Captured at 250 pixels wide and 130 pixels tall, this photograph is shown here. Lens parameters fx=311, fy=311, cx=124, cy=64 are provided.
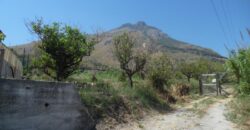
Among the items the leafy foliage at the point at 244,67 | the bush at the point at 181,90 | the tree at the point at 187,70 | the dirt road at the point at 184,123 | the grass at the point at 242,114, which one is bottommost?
the dirt road at the point at 184,123

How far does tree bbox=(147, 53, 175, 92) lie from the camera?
845 inches

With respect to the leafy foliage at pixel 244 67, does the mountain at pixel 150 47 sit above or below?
above

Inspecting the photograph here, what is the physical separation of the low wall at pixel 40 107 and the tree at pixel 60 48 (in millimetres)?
4041

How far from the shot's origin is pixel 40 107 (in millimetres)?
10078

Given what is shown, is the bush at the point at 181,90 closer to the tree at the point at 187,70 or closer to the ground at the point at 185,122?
the ground at the point at 185,122

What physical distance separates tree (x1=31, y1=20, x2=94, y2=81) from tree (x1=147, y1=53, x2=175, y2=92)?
6.89 meters

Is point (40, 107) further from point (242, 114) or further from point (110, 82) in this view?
point (242, 114)

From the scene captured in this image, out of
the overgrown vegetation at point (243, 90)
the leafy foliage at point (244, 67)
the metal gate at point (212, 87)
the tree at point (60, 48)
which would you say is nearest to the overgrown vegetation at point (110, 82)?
the tree at point (60, 48)

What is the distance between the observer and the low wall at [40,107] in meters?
9.23

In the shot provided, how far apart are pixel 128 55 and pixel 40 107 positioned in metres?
10.7

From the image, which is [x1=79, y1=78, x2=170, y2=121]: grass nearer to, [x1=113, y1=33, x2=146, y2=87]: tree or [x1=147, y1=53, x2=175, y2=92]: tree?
[x1=113, y1=33, x2=146, y2=87]: tree

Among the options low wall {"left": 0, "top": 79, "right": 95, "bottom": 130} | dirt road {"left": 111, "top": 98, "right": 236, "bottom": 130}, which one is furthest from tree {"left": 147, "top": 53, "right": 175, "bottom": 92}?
low wall {"left": 0, "top": 79, "right": 95, "bottom": 130}

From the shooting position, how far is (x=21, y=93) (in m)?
9.59

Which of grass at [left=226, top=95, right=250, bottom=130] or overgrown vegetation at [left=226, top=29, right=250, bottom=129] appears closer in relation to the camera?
grass at [left=226, top=95, right=250, bottom=130]
